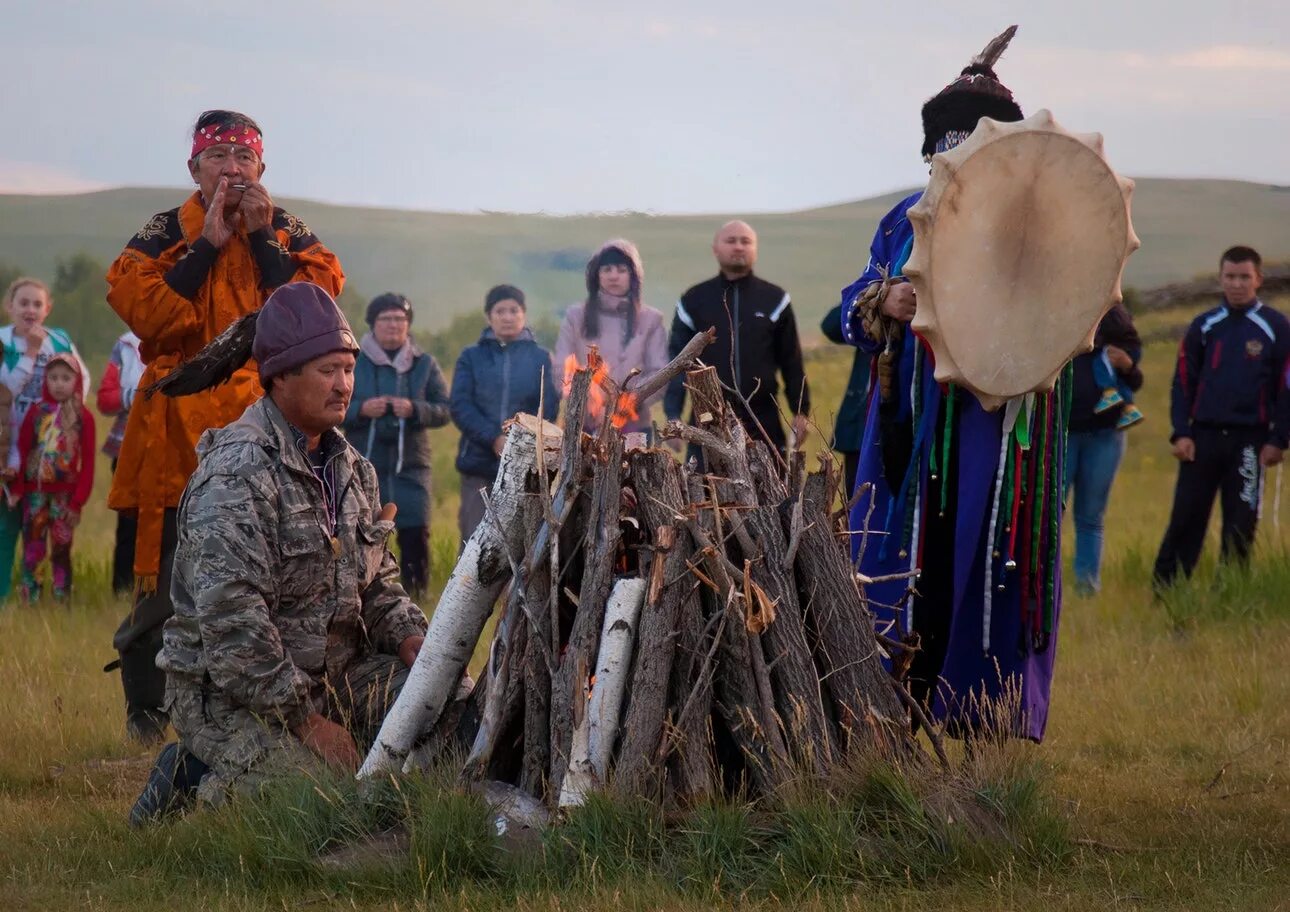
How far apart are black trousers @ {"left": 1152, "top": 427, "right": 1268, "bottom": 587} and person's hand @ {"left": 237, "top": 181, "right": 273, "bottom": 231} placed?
6.32 meters

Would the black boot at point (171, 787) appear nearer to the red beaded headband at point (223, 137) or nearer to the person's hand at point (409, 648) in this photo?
the person's hand at point (409, 648)

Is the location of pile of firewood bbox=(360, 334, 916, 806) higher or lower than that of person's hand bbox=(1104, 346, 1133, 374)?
lower

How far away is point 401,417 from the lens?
11.1m

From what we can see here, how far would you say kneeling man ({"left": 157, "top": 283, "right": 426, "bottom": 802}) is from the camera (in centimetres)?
525

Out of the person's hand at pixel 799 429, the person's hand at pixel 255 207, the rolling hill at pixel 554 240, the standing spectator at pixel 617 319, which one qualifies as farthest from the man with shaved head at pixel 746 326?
the rolling hill at pixel 554 240

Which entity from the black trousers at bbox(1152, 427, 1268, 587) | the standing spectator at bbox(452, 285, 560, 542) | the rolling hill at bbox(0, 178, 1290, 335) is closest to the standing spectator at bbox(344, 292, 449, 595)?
the standing spectator at bbox(452, 285, 560, 542)

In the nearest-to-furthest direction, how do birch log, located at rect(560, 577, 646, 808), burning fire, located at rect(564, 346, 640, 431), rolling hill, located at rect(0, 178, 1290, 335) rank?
birch log, located at rect(560, 577, 646, 808) → burning fire, located at rect(564, 346, 640, 431) → rolling hill, located at rect(0, 178, 1290, 335)

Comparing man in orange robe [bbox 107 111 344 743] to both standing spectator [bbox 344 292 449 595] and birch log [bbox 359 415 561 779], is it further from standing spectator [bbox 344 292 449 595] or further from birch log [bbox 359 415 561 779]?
standing spectator [bbox 344 292 449 595]

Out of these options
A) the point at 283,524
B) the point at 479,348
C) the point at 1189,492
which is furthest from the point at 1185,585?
the point at 283,524

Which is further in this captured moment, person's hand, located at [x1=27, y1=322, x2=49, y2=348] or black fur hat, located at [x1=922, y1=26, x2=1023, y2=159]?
person's hand, located at [x1=27, y1=322, x2=49, y2=348]

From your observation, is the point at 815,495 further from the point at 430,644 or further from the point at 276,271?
the point at 276,271

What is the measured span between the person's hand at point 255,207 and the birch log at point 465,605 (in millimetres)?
1818

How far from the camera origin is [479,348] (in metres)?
11.3

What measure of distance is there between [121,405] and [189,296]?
5.79 metres
